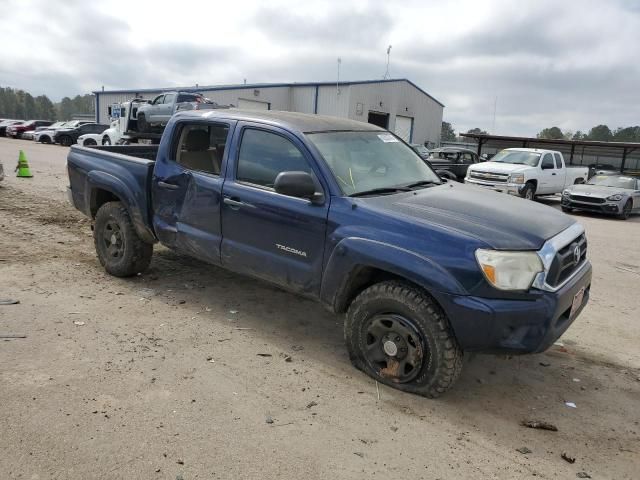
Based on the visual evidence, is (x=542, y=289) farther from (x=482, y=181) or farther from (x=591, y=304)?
(x=482, y=181)

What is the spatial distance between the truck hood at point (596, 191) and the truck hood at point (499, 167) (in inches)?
63.1

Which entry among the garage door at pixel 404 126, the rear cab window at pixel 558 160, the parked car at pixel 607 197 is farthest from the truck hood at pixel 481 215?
the garage door at pixel 404 126

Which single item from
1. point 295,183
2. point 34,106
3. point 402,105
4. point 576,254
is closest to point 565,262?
point 576,254

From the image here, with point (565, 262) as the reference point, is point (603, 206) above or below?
below

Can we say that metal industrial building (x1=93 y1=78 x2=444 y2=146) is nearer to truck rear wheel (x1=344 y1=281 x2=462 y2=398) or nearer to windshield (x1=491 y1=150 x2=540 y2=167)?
windshield (x1=491 y1=150 x2=540 y2=167)

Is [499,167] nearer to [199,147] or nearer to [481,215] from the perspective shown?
[199,147]

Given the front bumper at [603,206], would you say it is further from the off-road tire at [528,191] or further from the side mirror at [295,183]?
the side mirror at [295,183]

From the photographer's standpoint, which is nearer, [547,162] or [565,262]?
[565,262]

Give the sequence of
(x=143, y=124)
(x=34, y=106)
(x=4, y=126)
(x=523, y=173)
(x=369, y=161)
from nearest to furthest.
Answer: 1. (x=369, y=161)
2. (x=523, y=173)
3. (x=143, y=124)
4. (x=4, y=126)
5. (x=34, y=106)

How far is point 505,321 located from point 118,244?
420 centimetres

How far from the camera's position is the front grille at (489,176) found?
49.9ft

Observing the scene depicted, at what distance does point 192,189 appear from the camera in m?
4.71

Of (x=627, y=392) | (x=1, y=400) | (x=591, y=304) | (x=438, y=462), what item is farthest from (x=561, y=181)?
(x=1, y=400)

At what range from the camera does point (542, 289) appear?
321cm
